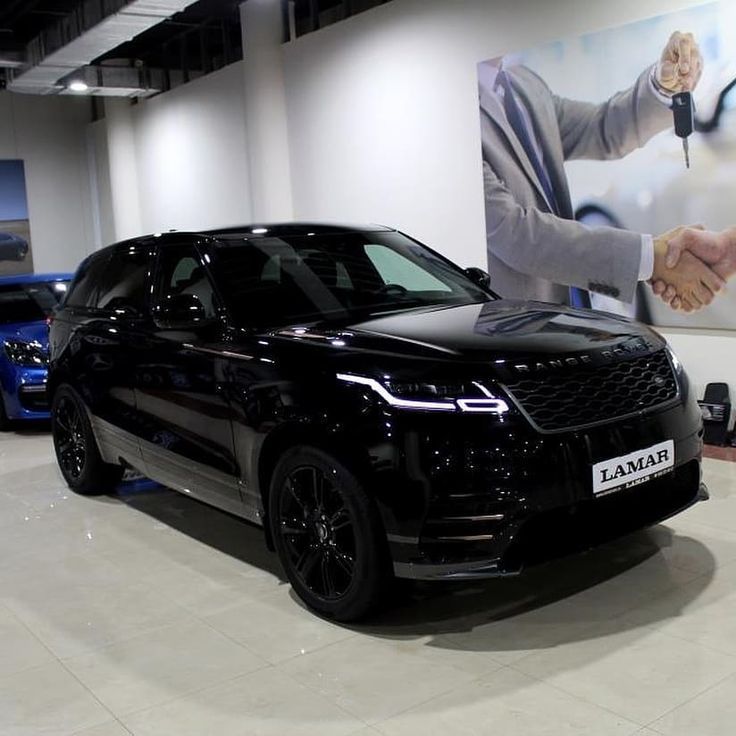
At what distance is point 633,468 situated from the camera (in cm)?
281

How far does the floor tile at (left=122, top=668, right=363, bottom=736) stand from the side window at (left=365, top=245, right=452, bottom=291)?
177 centimetres

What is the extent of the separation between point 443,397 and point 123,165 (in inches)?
400

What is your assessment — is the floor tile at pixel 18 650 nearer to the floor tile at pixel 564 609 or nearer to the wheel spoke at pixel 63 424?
the floor tile at pixel 564 609

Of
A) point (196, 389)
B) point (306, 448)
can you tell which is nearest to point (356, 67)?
point (196, 389)

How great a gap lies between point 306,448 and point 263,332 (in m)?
0.56

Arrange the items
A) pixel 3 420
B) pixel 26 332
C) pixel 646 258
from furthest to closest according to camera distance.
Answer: pixel 3 420 → pixel 26 332 → pixel 646 258

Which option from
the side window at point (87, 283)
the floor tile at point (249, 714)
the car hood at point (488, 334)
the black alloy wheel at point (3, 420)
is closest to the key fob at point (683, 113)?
the car hood at point (488, 334)

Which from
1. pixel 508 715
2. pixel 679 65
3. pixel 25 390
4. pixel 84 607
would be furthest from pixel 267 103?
pixel 508 715

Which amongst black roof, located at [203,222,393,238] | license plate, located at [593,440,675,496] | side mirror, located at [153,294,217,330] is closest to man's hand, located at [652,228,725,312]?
black roof, located at [203,222,393,238]

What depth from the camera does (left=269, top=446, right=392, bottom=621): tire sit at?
2770 mm

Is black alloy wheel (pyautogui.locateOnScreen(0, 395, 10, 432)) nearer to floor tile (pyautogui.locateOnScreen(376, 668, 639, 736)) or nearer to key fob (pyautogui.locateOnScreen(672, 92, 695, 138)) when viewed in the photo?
key fob (pyautogui.locateOnScreen(672, 92, 695, 138))

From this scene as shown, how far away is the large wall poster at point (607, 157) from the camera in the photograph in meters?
5.02

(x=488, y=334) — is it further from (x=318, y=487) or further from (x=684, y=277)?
(x=684, y=277)

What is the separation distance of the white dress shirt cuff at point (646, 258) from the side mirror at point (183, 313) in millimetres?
3046
